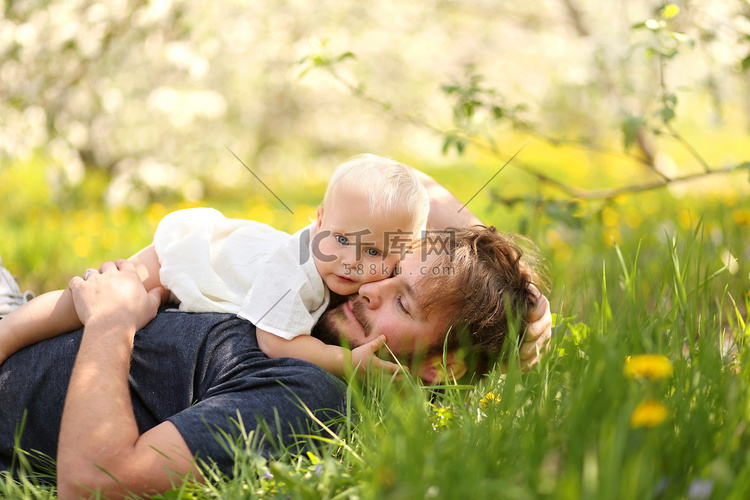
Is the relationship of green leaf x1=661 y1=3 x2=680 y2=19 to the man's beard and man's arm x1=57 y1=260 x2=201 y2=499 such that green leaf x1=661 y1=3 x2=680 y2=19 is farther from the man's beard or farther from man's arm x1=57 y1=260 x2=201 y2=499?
man's arm x1=57 y1=260 x2=201 y2=499

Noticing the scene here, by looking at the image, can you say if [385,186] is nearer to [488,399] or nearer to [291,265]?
[291,265]

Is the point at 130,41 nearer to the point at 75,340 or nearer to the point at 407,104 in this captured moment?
the point at 75,340

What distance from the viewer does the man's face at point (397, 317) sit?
1836 mm

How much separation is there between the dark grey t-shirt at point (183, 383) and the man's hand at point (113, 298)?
7cm

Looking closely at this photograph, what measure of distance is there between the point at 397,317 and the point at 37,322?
3.39 ft

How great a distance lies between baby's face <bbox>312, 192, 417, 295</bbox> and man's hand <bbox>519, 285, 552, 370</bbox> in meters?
0.45

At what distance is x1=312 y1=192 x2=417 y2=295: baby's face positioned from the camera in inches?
75.9

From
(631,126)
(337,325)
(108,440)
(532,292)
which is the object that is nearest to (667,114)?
(631,126)

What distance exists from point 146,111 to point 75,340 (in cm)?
466

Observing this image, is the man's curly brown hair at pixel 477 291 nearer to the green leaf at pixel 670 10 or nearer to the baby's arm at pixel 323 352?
the baby's arm at pixel 323 352

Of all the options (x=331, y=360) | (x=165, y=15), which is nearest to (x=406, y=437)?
(x=331, y=360)

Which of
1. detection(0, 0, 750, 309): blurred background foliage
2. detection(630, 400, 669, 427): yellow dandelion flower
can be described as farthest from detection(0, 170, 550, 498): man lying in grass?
detection(630, 400, 669, 427): yellow dandelion flower

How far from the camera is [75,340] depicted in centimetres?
173

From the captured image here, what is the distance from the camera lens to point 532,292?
6.40 feet
